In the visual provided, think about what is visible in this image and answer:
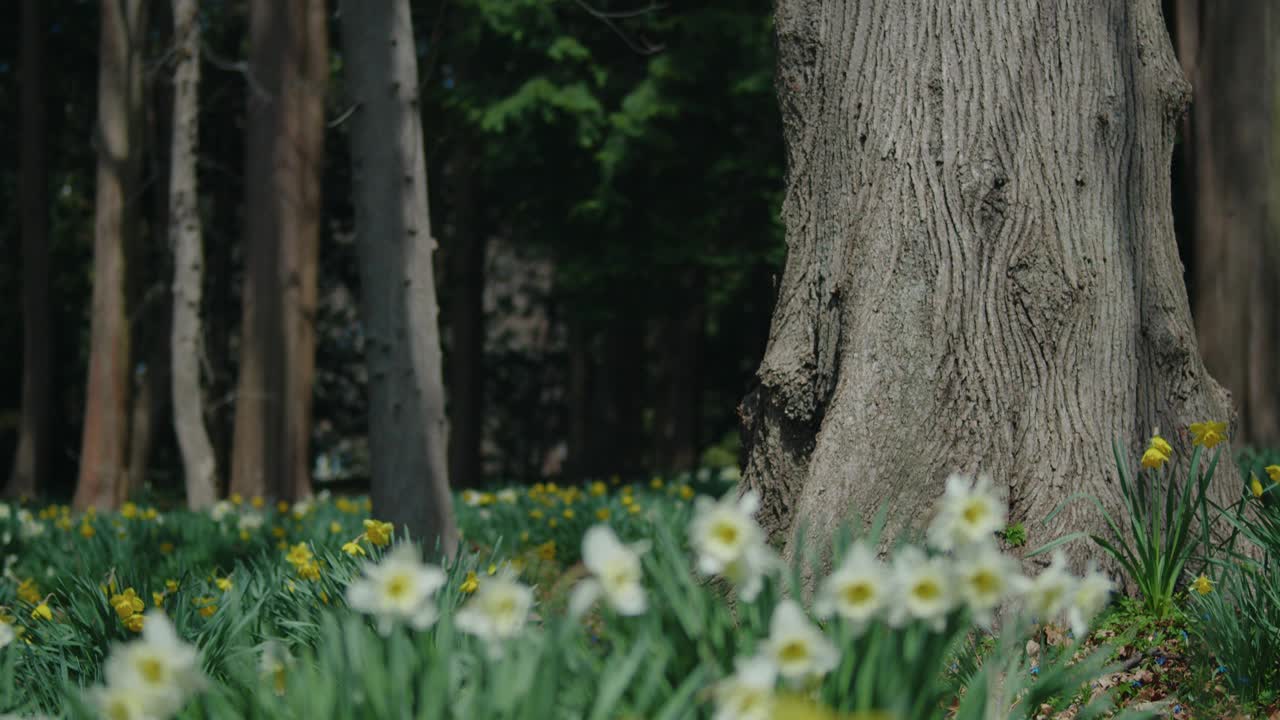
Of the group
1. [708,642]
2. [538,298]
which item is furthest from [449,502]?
[538,298]

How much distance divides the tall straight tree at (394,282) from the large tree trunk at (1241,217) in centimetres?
604

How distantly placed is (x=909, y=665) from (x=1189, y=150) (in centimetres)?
788

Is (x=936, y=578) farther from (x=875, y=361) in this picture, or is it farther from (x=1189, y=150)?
(x=1189, y=150)

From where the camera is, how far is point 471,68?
13.0 meters

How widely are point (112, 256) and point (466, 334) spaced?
4593mm

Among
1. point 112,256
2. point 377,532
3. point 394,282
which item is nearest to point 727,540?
point 377,532

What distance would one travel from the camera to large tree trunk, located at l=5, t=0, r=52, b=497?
12.8 m

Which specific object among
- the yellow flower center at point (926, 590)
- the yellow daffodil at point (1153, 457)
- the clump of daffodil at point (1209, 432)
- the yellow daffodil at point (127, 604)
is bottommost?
the yellow daffodil at point (127, 604)

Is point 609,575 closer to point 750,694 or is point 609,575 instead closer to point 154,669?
point 750,694

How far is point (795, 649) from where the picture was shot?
1.54 meters

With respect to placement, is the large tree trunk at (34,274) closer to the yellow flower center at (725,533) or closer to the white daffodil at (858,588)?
the yellow flower center at (725,533)

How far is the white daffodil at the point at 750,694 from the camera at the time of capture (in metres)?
1.42

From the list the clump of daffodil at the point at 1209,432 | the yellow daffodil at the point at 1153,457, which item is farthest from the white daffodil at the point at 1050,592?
the clump of daffodil at the point at 1209,432

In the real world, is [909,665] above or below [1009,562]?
below
